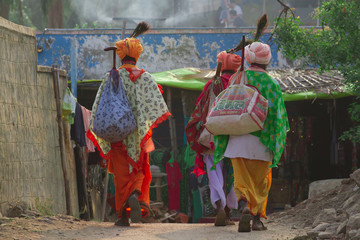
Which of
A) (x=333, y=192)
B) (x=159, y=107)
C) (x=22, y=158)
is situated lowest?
(x=333, y=192)

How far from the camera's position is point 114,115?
7.21 metres

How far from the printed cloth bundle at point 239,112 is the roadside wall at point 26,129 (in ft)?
6.90

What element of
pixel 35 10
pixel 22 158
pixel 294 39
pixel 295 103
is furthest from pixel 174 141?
pixel 35 10

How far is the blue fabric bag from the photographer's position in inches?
284

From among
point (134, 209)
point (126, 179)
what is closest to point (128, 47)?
point (126, 179)

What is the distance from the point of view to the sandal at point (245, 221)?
6.63m

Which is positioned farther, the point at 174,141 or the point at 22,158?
the point at 174,141

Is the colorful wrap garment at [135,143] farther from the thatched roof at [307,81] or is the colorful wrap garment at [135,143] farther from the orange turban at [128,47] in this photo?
the thatched roof at [307,81]

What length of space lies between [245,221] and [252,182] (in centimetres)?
47

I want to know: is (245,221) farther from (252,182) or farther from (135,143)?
(135,143)

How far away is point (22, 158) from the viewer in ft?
24.9

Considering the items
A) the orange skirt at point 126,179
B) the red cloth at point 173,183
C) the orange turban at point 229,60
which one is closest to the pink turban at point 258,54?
the orange turban at point 229,60

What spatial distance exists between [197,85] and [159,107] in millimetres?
5029

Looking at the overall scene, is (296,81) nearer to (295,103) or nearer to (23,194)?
(295,103)
